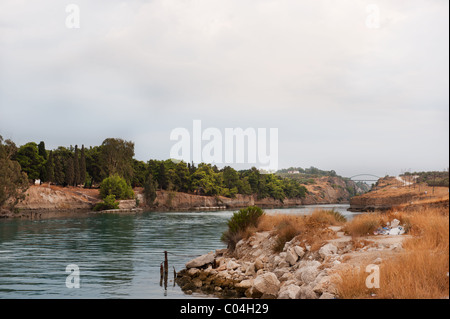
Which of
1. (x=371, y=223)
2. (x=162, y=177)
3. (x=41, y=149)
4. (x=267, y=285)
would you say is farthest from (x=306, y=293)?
(x=162, y=177)

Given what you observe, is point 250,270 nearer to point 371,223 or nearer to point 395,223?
point 371,223

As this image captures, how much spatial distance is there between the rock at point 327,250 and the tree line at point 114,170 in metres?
95.5

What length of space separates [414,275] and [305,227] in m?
12.1

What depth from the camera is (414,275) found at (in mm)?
12281

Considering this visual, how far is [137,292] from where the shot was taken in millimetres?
21781

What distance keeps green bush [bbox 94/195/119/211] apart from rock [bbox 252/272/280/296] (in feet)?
361

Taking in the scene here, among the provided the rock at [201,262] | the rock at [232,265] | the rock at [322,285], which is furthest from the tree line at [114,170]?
the rock at [322,285]

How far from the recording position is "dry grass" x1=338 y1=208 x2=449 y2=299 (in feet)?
38.2

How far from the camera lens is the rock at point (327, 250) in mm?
19266

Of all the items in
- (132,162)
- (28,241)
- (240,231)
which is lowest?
(28,241)

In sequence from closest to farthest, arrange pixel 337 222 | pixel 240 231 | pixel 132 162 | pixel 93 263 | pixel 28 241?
pixel 337 222
pixel 240 231
pixel 93 263
pixel 28 241
pixel 132 162
